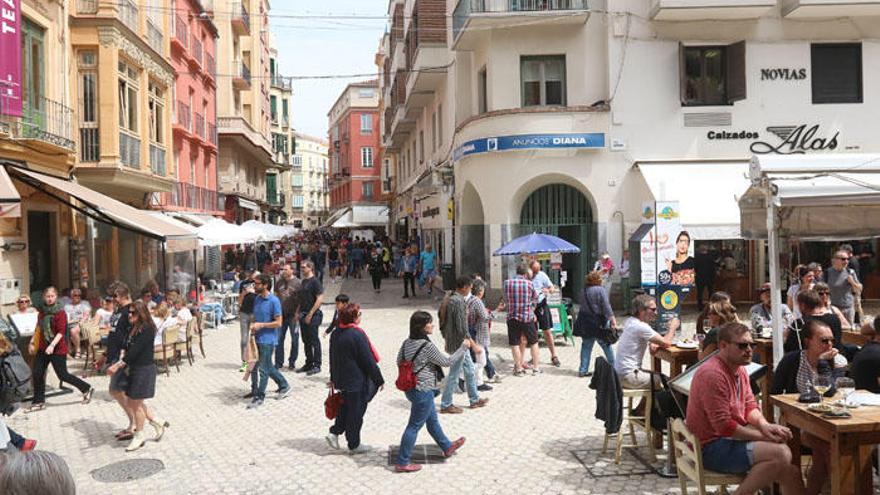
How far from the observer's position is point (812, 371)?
19.7 feet

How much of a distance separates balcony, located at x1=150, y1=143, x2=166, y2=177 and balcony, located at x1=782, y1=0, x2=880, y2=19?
17271mm

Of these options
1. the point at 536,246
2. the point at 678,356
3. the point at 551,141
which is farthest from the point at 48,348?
the point at 551,141

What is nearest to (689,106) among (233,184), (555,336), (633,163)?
(633,163)

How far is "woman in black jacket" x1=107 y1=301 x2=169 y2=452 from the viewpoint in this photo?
25.6ft

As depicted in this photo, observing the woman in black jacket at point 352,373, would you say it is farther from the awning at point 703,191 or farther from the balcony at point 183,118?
the balcony at point 183,118

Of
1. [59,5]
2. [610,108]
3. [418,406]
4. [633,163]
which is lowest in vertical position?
[418,406]

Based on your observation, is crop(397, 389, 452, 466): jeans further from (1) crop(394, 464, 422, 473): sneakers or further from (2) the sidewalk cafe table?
(2) the sidewalk cafe table

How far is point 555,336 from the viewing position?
47.6ft

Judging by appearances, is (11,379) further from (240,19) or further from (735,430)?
(240,19)

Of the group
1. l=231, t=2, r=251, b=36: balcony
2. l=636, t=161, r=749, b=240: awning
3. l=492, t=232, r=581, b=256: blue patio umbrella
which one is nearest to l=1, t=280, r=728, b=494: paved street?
l=492, t=232, r=581, b=256: blue patio umbrella

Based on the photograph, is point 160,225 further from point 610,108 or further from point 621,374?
point 610,108

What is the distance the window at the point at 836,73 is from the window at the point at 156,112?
18068 millimetres

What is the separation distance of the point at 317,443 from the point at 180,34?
2119 centimetres

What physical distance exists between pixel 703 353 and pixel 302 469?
13.5ft
